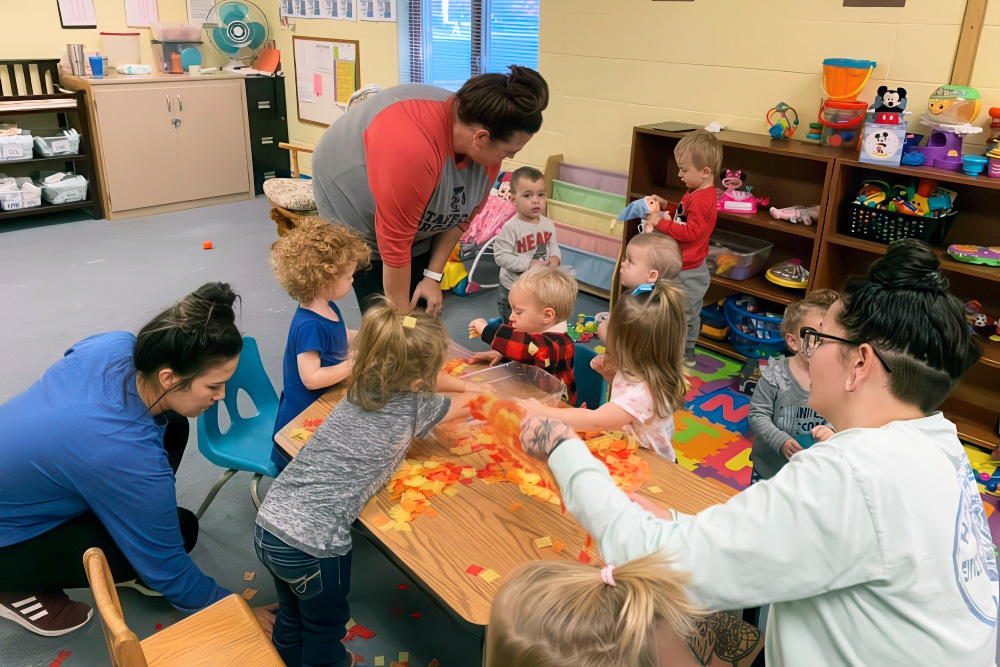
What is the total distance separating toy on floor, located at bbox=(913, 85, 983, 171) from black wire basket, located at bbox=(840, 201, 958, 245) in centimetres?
26

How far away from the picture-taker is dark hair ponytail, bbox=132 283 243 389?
1890mm

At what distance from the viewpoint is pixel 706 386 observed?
4.00 m

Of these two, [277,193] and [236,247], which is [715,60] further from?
[236,247]

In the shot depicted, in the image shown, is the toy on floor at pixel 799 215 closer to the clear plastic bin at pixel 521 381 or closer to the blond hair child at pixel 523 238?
the blond hair child at pixel 523 238

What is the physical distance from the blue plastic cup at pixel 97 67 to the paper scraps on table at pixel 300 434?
5771mm

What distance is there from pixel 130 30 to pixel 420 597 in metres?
6.83

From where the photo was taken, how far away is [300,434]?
2088 millimetres

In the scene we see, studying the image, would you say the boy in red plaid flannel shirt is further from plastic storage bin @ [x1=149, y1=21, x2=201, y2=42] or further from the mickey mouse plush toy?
plastic storage bin @ [x1=149, y1=21, x2=201, y2=42]

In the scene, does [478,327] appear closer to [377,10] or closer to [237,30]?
[377,10]

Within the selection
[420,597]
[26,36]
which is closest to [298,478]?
[420,597]

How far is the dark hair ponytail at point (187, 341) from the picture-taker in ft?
6.20

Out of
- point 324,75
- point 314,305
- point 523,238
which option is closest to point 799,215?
point 523,238

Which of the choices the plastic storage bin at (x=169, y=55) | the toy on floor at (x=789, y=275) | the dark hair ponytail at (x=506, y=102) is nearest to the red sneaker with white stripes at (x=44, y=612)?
the dark hair ponytail at (x=506, y=102)

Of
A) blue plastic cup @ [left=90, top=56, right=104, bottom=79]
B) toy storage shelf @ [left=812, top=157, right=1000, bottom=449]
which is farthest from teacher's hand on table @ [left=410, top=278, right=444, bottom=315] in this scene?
blue plastic cup @ [left=90, top=56, right=104, bottom=79]
